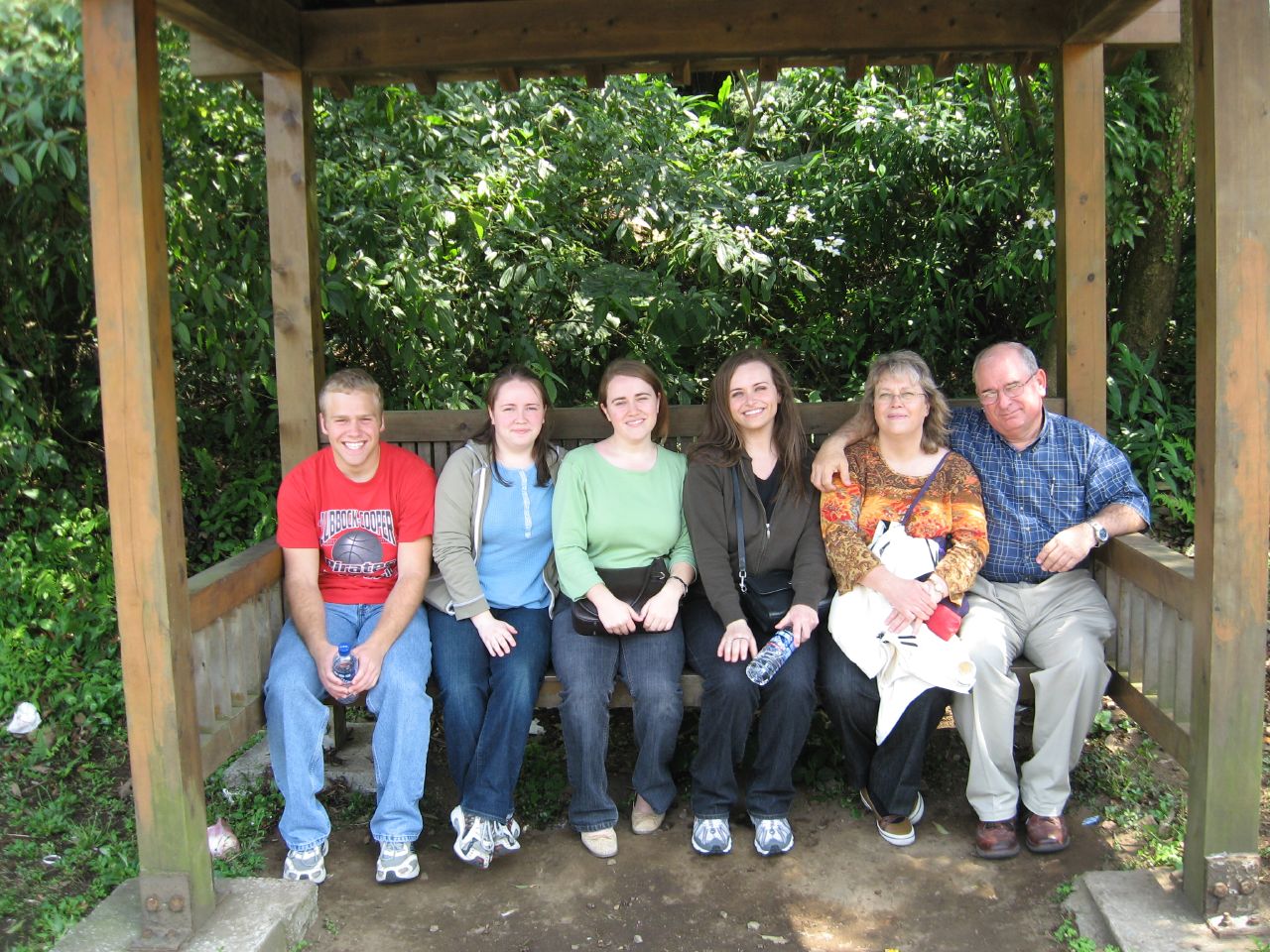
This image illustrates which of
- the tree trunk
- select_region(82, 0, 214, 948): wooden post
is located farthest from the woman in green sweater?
the tree trunk

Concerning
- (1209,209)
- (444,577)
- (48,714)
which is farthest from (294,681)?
(1209,209)

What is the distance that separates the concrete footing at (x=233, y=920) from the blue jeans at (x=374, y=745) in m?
0.25

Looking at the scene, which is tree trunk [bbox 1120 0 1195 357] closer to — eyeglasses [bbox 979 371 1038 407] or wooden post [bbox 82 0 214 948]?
eyeglasses [bbox 979 371 1038 407]

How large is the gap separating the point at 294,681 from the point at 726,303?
11.6 feet

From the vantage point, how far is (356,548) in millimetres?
3695

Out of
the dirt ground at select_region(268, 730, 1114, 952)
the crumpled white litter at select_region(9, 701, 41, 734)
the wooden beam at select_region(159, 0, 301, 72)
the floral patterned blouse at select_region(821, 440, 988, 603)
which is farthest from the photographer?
the crumpled white litter at select_region(9, 701, 41, 734)

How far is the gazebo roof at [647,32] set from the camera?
157 inches

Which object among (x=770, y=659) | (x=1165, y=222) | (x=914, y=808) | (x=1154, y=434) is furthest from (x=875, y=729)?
(x=1165, y=222)

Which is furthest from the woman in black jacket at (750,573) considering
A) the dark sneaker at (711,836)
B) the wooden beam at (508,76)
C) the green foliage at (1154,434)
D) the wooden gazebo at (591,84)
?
the green foliage at (1154,434)

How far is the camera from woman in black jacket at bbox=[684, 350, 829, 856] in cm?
349

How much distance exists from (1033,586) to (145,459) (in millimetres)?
2685

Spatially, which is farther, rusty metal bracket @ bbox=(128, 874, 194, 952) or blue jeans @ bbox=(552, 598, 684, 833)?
blue jeans @ bbox=(552, 598, 684, 833)

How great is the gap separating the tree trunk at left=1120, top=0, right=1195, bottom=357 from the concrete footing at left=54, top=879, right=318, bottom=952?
5.04 meters

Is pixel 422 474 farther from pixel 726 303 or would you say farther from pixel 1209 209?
pixel 726 303
